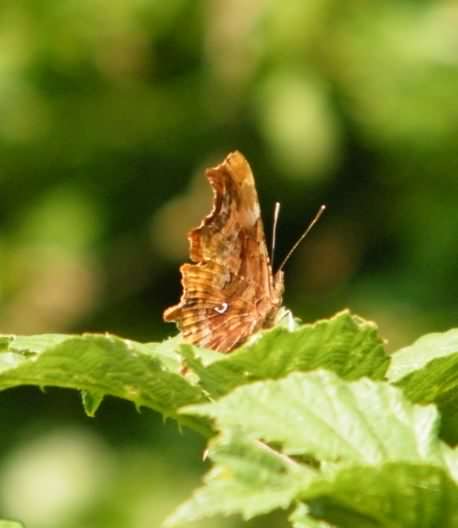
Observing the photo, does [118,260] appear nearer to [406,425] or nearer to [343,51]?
[343,51]

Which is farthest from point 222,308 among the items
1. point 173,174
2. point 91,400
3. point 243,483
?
point 173,174

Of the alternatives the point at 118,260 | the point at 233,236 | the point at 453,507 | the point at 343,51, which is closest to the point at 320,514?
the point at 453,507

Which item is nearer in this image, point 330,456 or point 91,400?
point 330,456

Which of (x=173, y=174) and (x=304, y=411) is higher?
(x=173, y=174)

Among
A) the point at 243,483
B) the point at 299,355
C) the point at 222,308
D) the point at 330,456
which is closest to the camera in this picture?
the point at 243,483

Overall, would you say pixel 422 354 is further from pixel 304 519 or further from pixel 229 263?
pixel 229 263

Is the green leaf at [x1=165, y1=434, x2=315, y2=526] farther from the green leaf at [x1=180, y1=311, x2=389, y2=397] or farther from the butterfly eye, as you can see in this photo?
the butterfly eye

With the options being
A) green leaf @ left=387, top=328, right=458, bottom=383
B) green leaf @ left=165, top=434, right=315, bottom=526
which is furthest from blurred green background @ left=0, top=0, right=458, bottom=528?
green leaf @ left=165, top=434, right=315, bottom=526
